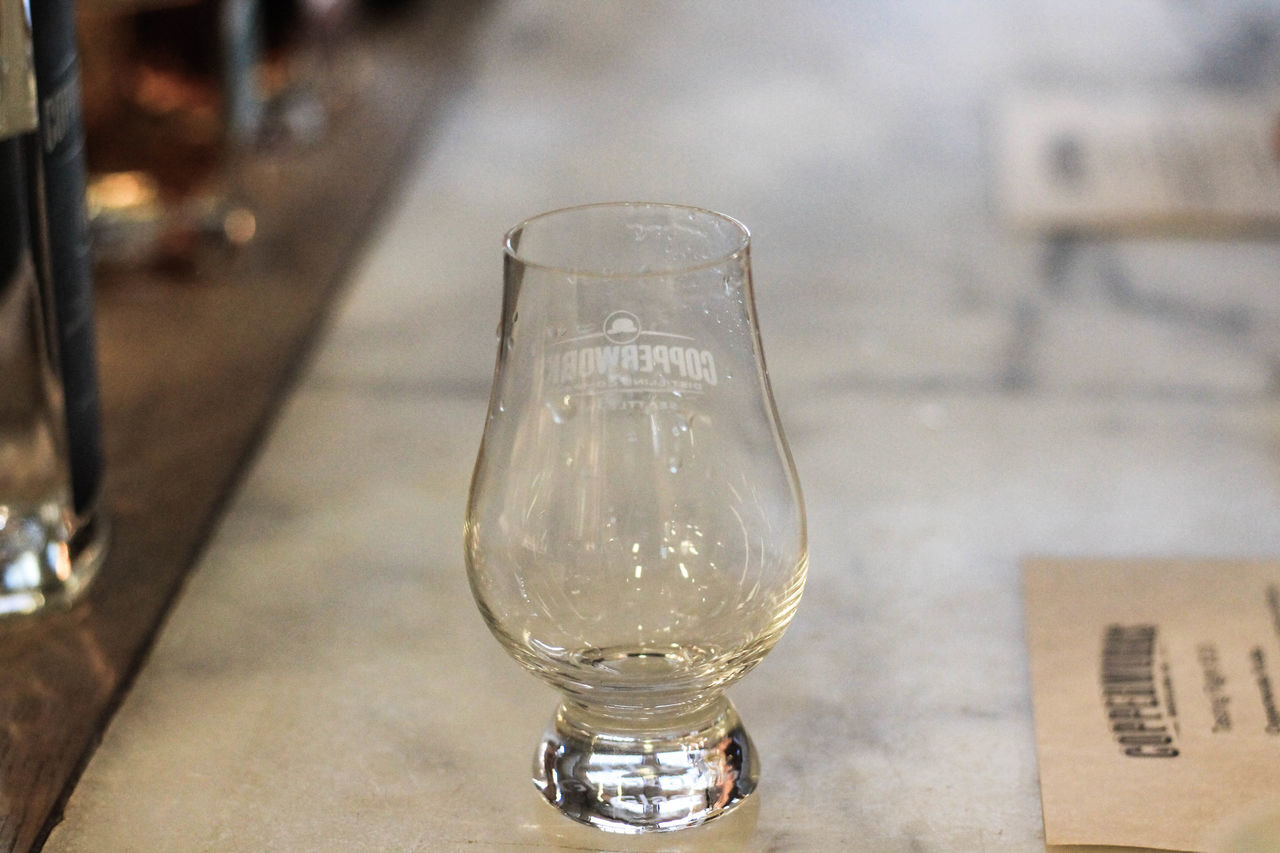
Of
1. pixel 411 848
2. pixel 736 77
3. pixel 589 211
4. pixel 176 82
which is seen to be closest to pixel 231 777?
pixel 411 848

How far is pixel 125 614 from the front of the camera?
20.2 inches

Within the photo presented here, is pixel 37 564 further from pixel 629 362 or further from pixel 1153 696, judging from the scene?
pixel 1153 696

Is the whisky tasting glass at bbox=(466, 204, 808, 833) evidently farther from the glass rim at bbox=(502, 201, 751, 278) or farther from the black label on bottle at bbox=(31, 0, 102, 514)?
the black label on bottle at bbox=(31, 0, 102, 514)

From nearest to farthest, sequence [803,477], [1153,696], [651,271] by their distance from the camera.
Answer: [651,271] → [1153,696] → [803,477]

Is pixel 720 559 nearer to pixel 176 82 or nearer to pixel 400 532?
pixel 400 532

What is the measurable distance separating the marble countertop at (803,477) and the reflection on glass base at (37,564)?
4 cm

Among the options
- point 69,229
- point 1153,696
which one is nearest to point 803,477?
point 1153,696

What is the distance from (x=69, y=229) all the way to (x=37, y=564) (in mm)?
114

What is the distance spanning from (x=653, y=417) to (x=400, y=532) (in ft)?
0.74

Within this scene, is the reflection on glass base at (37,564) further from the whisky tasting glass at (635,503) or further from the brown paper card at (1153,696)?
the brown paper card at (1153,696)

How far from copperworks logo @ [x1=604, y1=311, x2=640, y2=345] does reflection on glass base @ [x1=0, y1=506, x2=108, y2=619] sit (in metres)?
0.25

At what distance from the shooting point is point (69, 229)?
19.8 inches

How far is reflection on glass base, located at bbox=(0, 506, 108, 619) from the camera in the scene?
0.51 m

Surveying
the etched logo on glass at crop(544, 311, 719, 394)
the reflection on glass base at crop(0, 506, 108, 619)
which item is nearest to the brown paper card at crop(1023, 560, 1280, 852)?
the etched logo on glass at crop(544, 311, 719, 394)
